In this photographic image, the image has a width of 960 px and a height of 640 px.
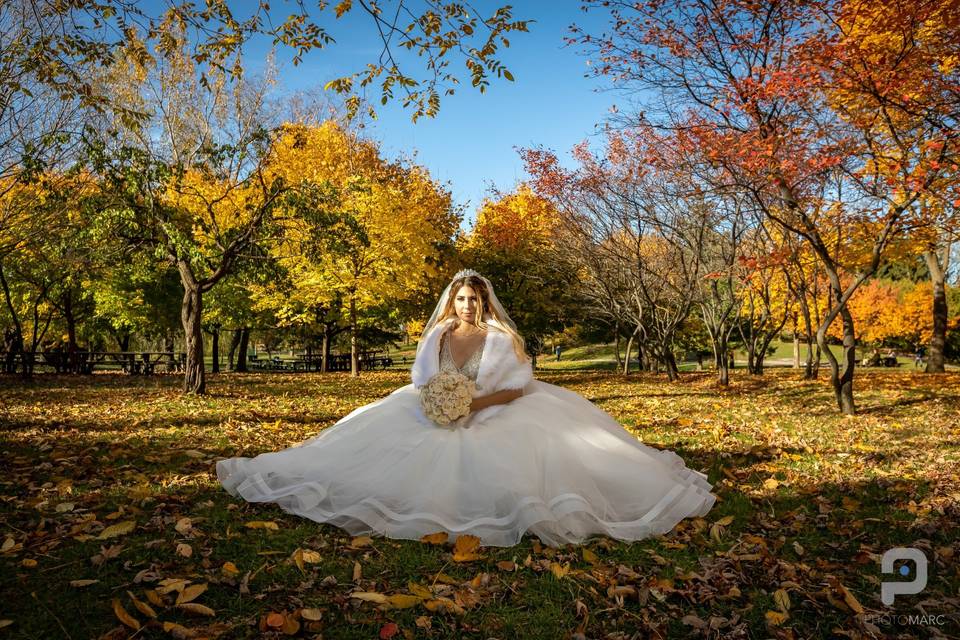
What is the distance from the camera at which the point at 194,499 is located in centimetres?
492

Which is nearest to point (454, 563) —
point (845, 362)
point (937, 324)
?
point (845, 362)

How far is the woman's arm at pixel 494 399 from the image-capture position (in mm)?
5059

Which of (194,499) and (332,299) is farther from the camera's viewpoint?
(332,299)

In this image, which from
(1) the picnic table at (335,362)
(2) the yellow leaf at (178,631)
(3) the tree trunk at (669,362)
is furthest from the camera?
(1) the picnic table at (335,362)

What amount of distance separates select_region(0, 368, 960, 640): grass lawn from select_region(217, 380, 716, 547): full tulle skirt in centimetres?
15

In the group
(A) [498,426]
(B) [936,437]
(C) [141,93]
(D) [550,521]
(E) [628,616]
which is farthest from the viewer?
(C) [141,93]

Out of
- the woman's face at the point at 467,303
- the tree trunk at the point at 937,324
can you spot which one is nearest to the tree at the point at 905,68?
the woman's face at the point at 467,303

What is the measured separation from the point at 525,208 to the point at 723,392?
15877 millimetres

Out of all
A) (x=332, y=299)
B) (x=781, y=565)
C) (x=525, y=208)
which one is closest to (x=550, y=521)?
(x=781, y=565)

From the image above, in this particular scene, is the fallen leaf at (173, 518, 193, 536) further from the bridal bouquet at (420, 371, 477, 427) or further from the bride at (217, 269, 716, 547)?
the bridal bouquet at (420, 371, 477, 427)

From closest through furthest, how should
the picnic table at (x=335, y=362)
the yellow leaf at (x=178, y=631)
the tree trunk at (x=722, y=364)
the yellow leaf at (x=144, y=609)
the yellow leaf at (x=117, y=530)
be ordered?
the yellow leaf at (x=178, y=631)
the yellow leaf at (x=144, y=609)
the yellow leaf at (x=117, y=530)
the tree trunk at (x=722, y=364)
the picnic table at (x=335, y=362)

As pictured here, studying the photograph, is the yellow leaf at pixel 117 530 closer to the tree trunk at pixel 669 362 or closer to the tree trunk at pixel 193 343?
the tree trunk at pixel 193 343

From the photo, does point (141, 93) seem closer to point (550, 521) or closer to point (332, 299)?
point (332, 299)

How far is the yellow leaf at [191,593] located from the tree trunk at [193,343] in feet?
35.6
